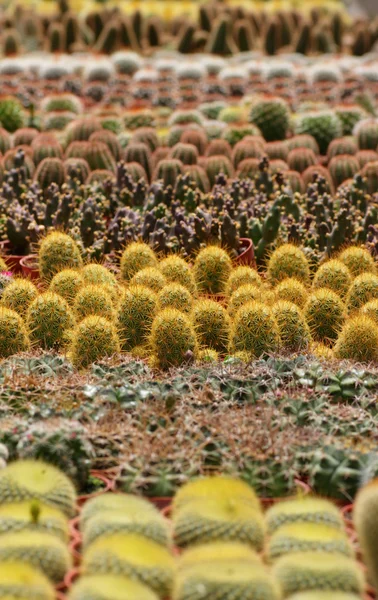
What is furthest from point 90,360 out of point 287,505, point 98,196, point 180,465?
point 98,196

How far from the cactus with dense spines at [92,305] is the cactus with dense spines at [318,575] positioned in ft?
9.92

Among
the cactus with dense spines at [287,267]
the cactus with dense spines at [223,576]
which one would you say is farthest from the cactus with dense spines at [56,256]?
the cactus with dense spines at [223,576]

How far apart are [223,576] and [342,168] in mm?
7469

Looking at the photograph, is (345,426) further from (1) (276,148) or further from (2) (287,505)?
→ (1) (276,148)

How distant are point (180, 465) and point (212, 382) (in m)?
0.86

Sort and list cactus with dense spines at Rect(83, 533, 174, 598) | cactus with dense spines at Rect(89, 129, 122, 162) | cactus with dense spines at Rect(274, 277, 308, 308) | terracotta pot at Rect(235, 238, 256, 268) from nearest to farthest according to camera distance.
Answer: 1. cactus with dense spines at Rect(83, 533, 174, 598)
2. cactus with dense spines at Rect(274, 277, 308, 308)
3. terracotta pot at Rect(235, 238, 256, 268)
4. cactus with dense spines at Rect(89, 129, 122, 162)

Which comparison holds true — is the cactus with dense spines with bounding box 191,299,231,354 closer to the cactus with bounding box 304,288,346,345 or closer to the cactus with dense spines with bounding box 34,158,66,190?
the cactus with bounding box 304,288,346,345

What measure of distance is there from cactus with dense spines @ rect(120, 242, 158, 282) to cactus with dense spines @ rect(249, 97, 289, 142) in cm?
537

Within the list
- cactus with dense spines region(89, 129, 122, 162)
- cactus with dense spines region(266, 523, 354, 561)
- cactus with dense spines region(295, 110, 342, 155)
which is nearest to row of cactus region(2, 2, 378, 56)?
cactus with dense spines region(295, 110, 342, 155)

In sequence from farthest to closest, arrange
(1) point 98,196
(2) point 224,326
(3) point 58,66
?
(3) point 58,66 → (1) point 98,196 → (2) point 224,326

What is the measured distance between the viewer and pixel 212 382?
5.78 metres

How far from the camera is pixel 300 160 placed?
11.0 m

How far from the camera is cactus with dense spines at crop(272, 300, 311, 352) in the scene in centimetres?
654

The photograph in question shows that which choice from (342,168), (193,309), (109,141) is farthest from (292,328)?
(109,141)
